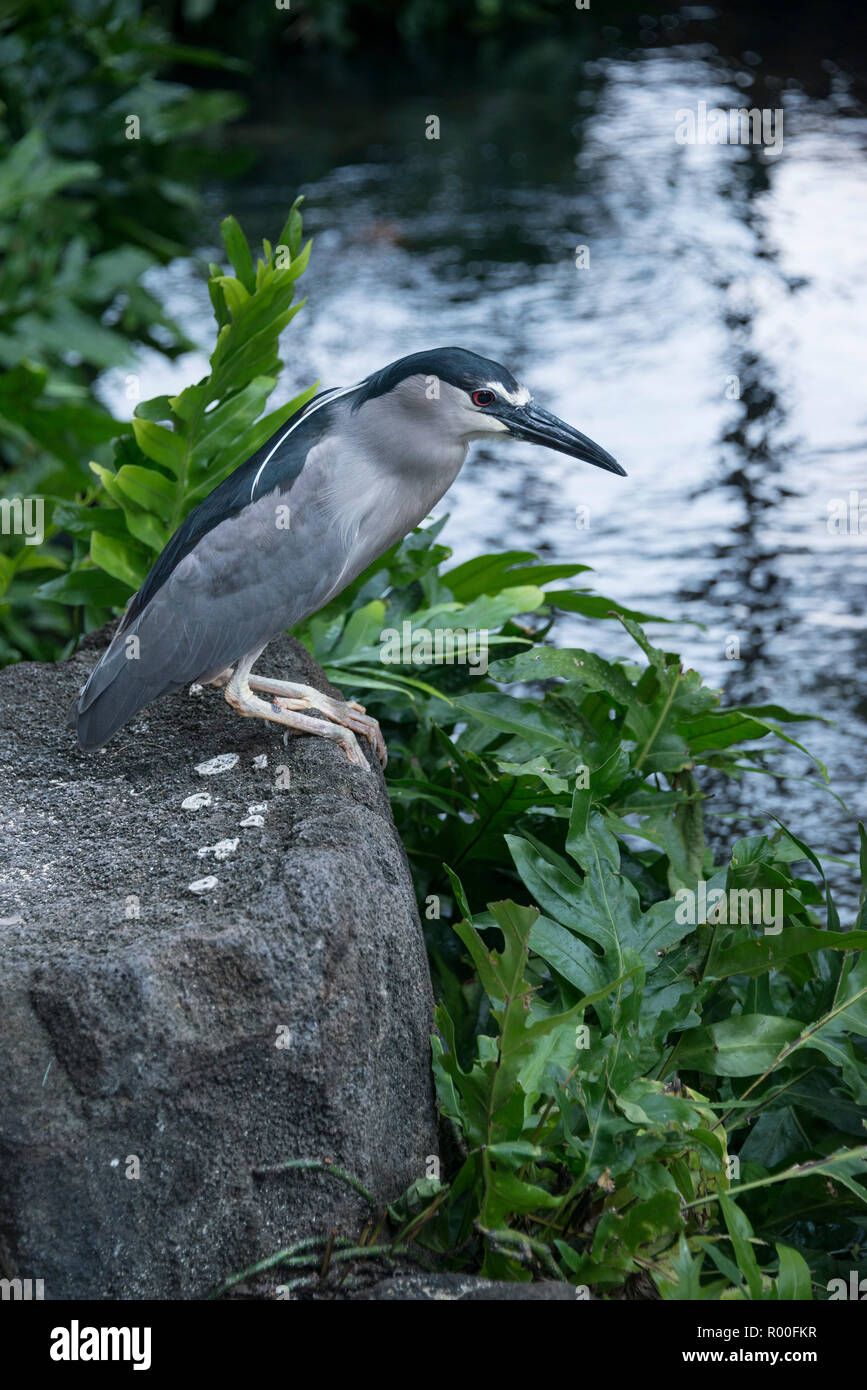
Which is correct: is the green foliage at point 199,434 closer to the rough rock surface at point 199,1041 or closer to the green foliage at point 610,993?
the green foliage at point 610,993

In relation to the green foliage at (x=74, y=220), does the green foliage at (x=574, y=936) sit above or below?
below

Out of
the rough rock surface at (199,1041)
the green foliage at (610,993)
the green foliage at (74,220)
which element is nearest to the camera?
the rough rock surface at (199,1041)

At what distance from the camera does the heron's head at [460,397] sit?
2383 mm

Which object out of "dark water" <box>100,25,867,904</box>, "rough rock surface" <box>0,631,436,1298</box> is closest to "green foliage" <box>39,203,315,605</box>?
"rough rock surface" <box>0,631,436,1298</box>

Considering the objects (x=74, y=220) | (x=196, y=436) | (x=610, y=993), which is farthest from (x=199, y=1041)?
(x=74, y=220)

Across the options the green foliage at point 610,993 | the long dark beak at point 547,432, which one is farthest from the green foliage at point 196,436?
the long dark beak at point 547,432

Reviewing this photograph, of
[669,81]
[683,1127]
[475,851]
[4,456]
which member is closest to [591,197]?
[669,81]

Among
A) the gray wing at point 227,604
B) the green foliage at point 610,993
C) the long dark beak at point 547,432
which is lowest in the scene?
the green foliage at point 610,993

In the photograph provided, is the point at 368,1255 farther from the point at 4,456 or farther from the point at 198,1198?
the point at 4,456

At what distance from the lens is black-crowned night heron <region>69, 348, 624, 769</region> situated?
2.40 metres

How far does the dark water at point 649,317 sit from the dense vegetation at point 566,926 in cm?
73

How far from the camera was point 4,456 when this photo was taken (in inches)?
202

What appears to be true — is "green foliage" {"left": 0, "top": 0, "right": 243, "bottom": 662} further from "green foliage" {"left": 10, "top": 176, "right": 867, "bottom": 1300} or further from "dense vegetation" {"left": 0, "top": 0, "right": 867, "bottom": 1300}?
"green foliage" {"left": 10, "top": 176, "right": 867, "bottom": 1300}
